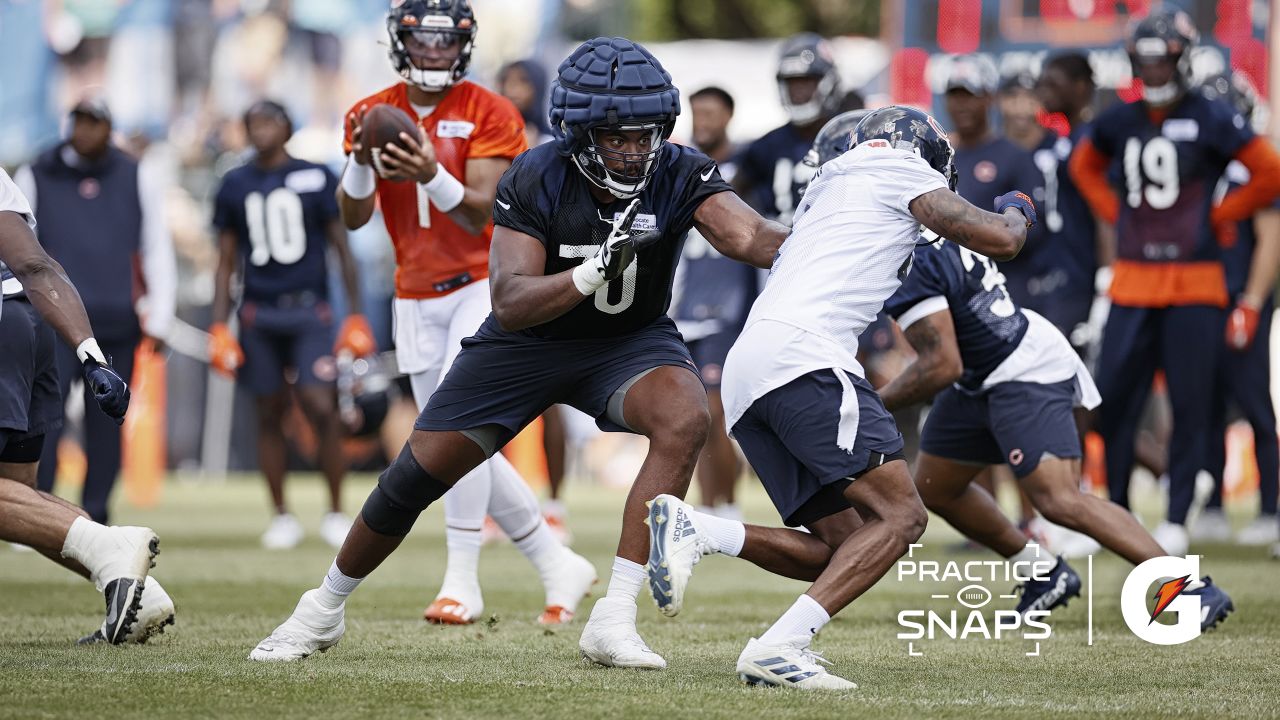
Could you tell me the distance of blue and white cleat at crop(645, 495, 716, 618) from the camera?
4465 millimetres

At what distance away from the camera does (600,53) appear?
4.92 meters

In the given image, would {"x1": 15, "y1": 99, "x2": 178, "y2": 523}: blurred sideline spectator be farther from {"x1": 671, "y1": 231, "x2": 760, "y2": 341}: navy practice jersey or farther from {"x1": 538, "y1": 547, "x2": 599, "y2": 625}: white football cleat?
{"x1": 538, "y1": 547, "x2": 599, "y2": 625}: white football cleat

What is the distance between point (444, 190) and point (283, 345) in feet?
13.1

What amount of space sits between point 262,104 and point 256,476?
8.79 m

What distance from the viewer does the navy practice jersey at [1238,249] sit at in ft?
30.5

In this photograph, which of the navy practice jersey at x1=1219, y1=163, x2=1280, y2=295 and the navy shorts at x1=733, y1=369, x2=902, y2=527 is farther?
the navy practice jersey at x1=1219, y1=163, x2=1280, y2=295

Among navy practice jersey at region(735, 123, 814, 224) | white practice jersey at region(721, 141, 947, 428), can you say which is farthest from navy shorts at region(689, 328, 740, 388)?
white practice jersey at region(721, 141, 947, 428)

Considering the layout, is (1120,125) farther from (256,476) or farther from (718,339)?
(256,476)

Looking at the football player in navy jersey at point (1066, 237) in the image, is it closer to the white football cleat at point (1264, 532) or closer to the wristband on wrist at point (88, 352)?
the white football cleat at point (1264, 532)

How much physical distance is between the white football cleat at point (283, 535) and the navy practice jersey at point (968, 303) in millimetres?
4506

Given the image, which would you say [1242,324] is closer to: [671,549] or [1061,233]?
[1061,233]

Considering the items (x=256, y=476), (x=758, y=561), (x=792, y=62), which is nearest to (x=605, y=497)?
(x=256, y=476)

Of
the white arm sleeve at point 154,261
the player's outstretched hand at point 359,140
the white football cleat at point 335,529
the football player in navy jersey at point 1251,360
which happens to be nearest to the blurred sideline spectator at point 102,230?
the white arm sleeve at point 154,261

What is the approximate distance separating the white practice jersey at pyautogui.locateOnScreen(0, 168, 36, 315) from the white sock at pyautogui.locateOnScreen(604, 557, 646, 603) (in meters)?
1.99
